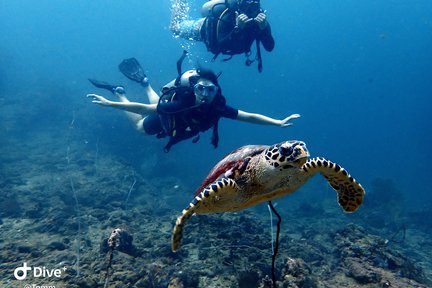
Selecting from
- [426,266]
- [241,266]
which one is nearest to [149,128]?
[241,266]

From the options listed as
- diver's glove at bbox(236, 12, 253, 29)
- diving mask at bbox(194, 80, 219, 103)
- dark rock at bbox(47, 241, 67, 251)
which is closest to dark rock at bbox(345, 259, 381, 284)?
diving mask at bbox(194, 80, 219, 103)

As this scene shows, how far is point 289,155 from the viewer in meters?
2.81

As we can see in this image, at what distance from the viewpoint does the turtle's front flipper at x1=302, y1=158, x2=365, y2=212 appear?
3.19 meters

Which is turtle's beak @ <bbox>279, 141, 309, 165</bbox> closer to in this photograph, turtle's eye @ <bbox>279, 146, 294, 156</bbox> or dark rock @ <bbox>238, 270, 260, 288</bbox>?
turtle's eye @ <bbox>279, 146, 294, 156</bbox>

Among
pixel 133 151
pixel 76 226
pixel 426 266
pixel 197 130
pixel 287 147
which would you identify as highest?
pixel 133 151

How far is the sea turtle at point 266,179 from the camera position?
2893 mm

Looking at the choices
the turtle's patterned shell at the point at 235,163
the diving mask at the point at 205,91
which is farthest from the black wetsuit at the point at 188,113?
the turtle's patterned shell at the point at 235,163

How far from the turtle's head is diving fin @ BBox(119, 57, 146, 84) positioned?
9.41 metres

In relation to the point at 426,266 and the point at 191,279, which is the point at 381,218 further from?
the point at 191,279

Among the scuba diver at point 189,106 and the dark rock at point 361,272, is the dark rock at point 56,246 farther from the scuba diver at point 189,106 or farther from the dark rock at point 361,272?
the dark rock at point 361,272

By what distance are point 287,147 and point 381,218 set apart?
53.2 ft

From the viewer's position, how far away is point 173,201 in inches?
663

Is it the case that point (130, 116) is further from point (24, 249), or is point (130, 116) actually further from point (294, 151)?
point (294, 151)

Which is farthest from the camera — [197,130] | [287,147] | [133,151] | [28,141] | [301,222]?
[133,151]
